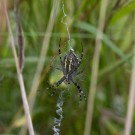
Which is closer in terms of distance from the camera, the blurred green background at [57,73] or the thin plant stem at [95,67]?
the thin plant stem at [95,67]

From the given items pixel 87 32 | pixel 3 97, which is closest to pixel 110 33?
pixel 87 32

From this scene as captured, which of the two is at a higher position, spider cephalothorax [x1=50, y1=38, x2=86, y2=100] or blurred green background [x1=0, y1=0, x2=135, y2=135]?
blurred green background [x1=0, y1=0, x2=135, y2=135]

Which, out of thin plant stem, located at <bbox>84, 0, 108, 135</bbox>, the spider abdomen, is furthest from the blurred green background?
the spider abdomen

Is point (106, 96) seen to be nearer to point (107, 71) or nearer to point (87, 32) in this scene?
point (107, 71)

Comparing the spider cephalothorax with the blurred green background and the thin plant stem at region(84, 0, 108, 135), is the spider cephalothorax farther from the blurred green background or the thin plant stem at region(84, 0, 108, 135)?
the blurred green background

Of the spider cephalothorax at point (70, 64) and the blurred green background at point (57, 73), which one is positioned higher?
the blurred green background at point (57, 73)

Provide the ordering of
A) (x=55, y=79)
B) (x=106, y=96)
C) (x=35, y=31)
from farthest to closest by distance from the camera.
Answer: (x=106, y=96) < (x=35, y=31) < (x=55, y=79)

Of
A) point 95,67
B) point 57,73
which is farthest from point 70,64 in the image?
point 57,73

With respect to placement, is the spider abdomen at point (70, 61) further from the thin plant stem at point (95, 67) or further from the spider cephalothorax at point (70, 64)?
the thin plant stem at point (95, 67)

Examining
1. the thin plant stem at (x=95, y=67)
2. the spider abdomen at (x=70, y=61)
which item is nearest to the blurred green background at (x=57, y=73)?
the thin plant stem at (x=95, y=67)
